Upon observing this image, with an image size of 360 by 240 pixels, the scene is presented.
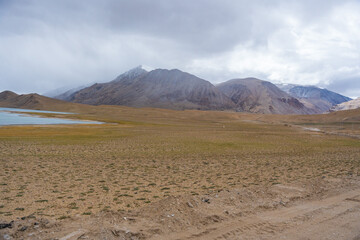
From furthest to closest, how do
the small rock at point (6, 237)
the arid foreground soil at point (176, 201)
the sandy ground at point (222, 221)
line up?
1. the arid foreground soil at point (176, 201)
2. the sandy ground at point (222, 221)
3. the small rock at point (6, 237)

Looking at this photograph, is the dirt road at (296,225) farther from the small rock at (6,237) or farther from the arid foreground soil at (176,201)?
the small rock at (6,237)

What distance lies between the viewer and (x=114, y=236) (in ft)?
21.3

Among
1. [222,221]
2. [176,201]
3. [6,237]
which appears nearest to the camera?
[6,237]

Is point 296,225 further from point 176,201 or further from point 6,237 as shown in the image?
point 6,237

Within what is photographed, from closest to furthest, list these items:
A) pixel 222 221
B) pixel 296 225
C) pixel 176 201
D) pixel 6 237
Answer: pixel 6 237 → pixel 296 225 → pixel 222 221 → pixel 176 201

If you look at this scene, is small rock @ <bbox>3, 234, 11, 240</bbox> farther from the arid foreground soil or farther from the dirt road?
the dirt road

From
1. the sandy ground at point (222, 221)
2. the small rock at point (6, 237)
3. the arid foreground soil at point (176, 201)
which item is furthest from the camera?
the arid foreground soil at point (176, 201)

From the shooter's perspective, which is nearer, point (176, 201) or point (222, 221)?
point (222, 221)

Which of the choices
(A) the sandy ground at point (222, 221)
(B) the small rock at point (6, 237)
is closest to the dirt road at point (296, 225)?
(A) the sandy ground at point (222, 221)

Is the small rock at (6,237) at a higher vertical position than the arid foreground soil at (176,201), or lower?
higher

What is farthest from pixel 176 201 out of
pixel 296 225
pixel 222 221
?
pixel 296 225

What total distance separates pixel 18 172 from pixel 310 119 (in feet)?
414

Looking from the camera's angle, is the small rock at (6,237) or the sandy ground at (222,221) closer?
the small rock at (6,237)

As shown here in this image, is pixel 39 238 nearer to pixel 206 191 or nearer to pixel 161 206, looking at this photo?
pixel 161 206
